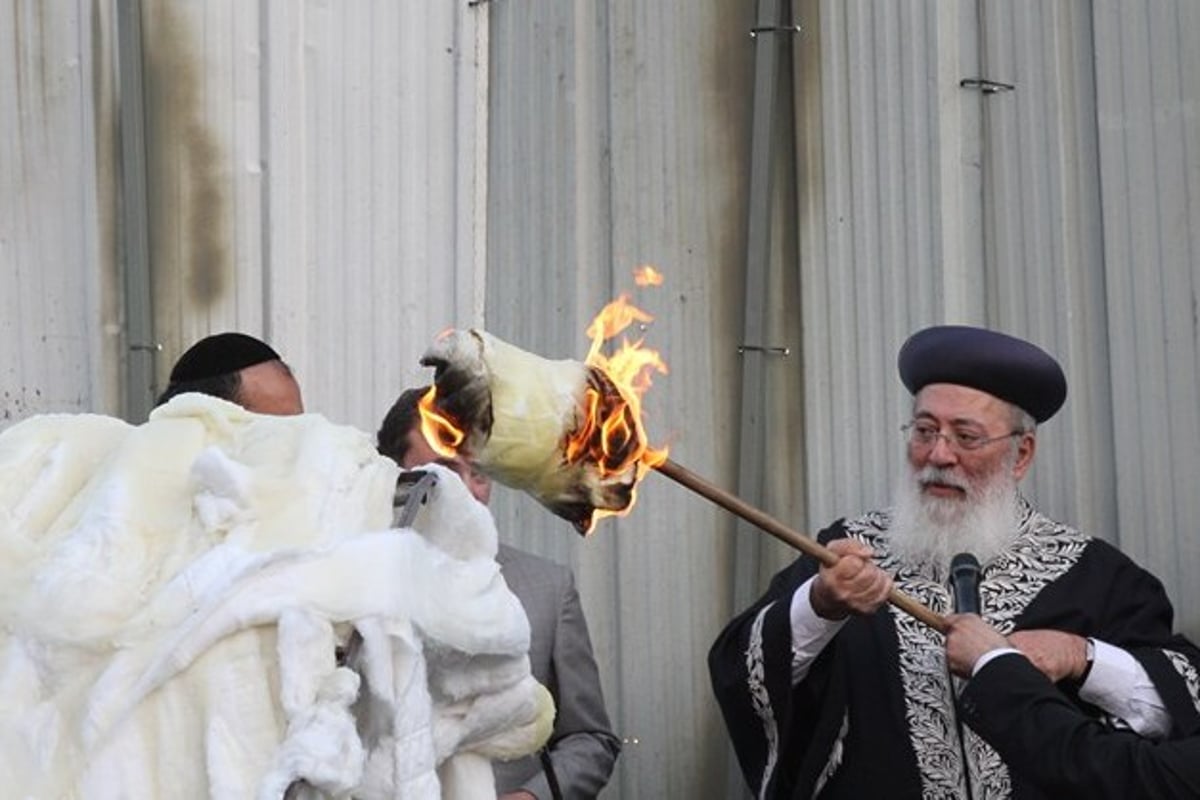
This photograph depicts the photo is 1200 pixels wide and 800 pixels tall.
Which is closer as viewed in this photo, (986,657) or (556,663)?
(986,657)

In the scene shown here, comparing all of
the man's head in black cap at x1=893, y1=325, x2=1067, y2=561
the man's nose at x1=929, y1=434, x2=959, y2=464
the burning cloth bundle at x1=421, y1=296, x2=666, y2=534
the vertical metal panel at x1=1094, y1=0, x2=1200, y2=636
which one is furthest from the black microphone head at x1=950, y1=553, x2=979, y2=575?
the burning cloth bundle at x1=421, y1=296, x2=666, y2=534

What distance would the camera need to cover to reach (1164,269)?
218 inches

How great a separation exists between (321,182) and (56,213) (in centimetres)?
67

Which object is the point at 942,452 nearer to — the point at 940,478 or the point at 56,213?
the point at 940,478

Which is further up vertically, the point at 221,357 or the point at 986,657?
the point at 221,357

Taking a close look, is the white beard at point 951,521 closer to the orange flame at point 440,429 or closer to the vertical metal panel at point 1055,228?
the vertical metal panel at point 1055,228

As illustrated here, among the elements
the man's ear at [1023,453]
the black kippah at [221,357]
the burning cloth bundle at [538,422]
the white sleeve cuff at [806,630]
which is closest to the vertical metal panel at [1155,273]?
the man's ear at [1023,453]

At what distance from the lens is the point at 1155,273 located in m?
5.54

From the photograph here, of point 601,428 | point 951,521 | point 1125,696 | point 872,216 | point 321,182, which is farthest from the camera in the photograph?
point 321,182

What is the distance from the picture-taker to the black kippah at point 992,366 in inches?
208

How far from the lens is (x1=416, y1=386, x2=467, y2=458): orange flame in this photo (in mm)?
3498

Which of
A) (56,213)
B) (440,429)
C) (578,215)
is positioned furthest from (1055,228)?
(440,429)

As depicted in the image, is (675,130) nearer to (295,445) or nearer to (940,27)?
(940,27)

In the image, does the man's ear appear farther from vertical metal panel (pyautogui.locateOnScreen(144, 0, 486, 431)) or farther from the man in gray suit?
vertical metal panel (pyautogui.locateOnScreen(144, 0, 486, 431))
